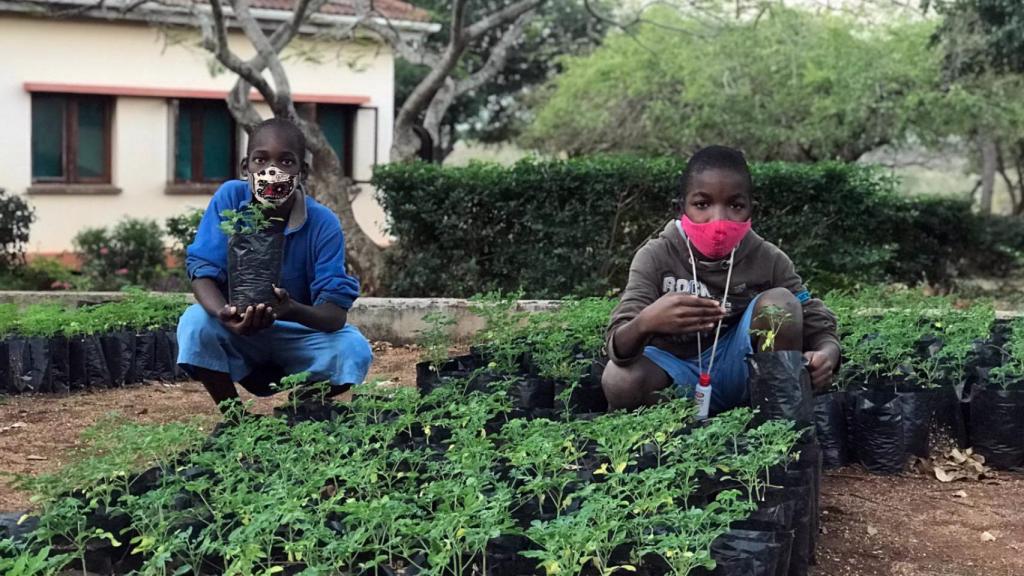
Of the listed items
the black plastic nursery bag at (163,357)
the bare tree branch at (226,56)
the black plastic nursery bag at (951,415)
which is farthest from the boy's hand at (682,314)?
the bare tree branch at (226,56)

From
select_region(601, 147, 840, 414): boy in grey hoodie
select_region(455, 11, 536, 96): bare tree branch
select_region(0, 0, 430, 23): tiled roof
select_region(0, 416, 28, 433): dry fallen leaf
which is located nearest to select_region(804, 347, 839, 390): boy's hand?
select_region(601, 147, 840, 414): boy in grey hoodie

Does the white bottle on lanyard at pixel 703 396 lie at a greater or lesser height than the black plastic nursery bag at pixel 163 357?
greater

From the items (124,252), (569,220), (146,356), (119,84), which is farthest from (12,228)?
(146,356)

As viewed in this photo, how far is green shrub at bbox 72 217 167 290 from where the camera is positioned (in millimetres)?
13406

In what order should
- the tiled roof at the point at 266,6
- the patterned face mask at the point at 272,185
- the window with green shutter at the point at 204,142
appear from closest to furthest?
1. the patterned face mask at the point at 272,185
2. the tiled roof at the point at 266,6
3. the window with green shutter at the point at 204,142

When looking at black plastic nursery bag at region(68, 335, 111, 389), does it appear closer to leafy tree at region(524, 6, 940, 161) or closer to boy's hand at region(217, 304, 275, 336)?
boy's hand at region(217, 304, 275, 336)

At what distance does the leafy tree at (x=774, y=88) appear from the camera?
18.6 meters

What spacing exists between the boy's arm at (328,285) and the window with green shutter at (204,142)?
1338cm

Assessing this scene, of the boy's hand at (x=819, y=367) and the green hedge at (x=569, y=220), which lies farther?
the green hedge at (x=569, y=220)

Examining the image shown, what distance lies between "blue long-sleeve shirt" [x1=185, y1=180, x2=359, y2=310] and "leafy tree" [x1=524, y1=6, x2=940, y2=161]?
1292 cm

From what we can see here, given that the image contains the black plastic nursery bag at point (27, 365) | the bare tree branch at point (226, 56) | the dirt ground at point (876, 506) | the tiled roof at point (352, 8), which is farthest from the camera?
the tiled roof at point (352, 8)

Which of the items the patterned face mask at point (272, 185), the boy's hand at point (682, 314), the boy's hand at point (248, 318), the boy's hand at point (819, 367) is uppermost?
the patterned face mask at point (272, 185)

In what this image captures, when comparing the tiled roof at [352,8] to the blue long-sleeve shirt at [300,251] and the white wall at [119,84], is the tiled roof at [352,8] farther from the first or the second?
the blue long-sleeve shirt at [300,251]

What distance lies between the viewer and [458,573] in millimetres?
2896
